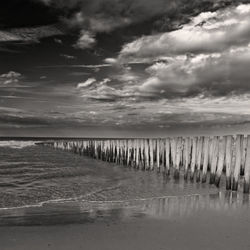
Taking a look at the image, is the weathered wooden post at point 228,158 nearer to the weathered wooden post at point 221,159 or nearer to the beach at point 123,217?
the weathered wooden post at point 221,159

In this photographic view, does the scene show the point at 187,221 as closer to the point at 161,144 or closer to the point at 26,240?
the point at 26,240

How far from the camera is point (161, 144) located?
13664 mm

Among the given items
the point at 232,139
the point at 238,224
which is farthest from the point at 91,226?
the point at 232,139

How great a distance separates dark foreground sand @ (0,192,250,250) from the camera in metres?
4.33

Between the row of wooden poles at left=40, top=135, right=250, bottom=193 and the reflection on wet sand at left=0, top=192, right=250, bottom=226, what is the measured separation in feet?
3.88

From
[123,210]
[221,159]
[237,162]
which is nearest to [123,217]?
[123,210]

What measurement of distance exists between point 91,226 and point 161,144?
28.5ft

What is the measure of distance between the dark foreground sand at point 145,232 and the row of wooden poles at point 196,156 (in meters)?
2.63

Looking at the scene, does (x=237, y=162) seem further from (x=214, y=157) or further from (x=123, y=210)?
(x=123, y=210)

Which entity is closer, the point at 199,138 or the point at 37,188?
the point at 37,188

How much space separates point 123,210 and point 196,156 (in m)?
5.13

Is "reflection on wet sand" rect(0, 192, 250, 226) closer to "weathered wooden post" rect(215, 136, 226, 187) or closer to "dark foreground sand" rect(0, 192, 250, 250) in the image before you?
"dark foreground sand" rect(0, 192, 250, 250)

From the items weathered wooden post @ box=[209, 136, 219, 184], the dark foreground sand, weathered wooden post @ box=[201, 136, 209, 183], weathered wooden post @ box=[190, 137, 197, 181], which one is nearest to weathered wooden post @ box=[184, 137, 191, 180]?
weathered wooden post @ box=[190, 137, 197, 181]

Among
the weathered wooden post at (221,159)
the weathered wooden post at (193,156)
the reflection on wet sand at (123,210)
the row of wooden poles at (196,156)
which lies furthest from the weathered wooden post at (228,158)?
the weathered wooden post at (193,156)
